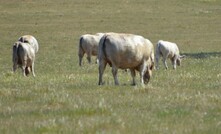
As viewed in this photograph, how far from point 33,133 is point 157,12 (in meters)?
62.2

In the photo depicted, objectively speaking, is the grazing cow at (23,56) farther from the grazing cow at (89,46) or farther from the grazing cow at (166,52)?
the grazing cow at (89,46)

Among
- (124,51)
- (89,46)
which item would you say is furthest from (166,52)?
(124,51)

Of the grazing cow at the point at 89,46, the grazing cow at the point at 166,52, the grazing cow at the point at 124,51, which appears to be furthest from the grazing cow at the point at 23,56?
the grazing cow at the point at 89,46

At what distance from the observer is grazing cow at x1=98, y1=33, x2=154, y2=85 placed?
639 inches

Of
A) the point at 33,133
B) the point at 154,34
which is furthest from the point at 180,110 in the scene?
the point at 154,34

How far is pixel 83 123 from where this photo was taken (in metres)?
9.58

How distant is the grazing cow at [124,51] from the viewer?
16.2m

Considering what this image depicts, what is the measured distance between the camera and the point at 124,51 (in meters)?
16.4

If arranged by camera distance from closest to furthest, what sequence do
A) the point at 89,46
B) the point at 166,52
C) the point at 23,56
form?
the point at 23,56
the point at 166,52
the point at 89,46

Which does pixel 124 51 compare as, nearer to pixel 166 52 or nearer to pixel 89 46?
pixel 166 52

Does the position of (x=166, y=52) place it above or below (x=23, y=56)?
below

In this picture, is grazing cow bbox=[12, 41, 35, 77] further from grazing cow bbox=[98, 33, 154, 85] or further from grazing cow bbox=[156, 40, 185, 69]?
grazing cow bbox=[156, 40, 185, 69]

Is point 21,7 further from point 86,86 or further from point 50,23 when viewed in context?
point 86,86

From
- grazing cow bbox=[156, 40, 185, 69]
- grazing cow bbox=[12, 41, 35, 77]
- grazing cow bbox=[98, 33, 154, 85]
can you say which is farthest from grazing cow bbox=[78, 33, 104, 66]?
grazing cow bbox=[98, 33, 154, 85]
